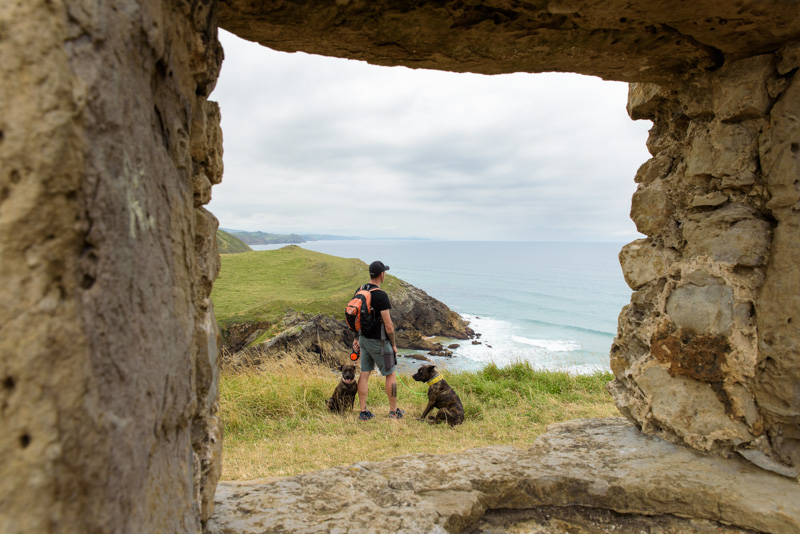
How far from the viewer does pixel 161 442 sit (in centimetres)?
183

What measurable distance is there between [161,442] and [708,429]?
361 centimetres

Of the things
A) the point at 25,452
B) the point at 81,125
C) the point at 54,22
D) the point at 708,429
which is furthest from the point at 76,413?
the point at 708,429

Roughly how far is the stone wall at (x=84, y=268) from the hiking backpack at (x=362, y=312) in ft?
12.7

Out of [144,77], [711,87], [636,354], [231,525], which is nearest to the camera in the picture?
[144,77]

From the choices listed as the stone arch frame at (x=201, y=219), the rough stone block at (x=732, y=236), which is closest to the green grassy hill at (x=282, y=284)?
the stone arch frame at (x=201, y=219)

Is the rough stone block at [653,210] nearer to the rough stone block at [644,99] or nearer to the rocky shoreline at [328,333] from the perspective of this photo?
the rough stone block at [644,99]

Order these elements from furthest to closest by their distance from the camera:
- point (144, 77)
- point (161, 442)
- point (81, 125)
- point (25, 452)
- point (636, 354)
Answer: point (636, 354) → point (161, 442) → point (144, 77) → point (81, 125) → point (25, 452)

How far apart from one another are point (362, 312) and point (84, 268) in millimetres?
4454

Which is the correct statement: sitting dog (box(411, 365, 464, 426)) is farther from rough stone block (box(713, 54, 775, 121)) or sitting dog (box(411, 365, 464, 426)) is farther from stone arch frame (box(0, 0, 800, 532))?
rough stone block (box(713, 54, 775, 121))

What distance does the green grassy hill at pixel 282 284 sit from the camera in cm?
1670

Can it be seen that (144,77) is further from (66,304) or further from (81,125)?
(66,304)

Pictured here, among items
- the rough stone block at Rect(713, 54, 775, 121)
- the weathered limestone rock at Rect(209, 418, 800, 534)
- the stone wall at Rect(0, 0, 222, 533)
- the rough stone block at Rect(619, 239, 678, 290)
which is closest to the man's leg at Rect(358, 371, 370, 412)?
the weathered limestone rock at Rect(209, 418, 800, 534)

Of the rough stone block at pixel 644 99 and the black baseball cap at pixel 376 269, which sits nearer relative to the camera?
the rough stone block at pixel 644 99

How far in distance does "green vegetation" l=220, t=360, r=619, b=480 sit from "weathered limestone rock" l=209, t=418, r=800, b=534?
885 millimetres
